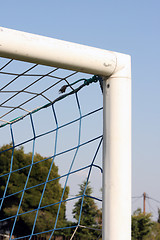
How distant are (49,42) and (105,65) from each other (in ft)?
0.81

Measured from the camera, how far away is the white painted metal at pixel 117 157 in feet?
5.44

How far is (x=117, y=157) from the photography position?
1.67 metres

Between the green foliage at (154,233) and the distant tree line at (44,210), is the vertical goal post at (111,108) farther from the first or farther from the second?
the green foliage at (154,233)

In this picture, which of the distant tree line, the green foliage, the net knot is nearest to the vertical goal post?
the net knot

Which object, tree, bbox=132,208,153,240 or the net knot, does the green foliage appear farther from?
the net knot

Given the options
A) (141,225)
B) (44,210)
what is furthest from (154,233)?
(44,210)

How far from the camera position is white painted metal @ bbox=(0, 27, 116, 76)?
153 centimetres

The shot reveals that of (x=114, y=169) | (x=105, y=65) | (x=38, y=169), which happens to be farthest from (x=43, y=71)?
(x=38, y=169)

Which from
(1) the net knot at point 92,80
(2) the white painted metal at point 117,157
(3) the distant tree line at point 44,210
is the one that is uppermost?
(3) the distant tree line at point 44,210

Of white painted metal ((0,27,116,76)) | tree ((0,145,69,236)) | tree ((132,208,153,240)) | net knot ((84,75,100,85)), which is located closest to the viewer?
white painted metal ((0,27,116,76))

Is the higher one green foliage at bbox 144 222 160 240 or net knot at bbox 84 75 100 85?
green foliage at bbox 144 222 160 240

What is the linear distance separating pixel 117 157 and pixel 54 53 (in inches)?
18.4

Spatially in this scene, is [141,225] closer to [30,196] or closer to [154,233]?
[154,233]

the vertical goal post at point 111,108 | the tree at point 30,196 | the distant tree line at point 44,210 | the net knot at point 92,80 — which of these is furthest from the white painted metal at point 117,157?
the tree at point 30,196
